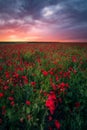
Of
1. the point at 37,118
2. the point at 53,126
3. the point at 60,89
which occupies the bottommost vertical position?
the point at 53,126

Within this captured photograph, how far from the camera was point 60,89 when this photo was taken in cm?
334

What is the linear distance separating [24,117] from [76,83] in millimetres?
1843

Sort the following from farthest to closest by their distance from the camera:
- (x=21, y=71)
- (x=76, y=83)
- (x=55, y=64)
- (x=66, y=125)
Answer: (x=55, y=64) < (x=21, y=71) < (x=76, y=83) < (x=66, y=125)

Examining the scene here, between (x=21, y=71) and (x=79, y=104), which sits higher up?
(x=21, y=71)

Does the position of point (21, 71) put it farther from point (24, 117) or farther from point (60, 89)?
point (24, 117)

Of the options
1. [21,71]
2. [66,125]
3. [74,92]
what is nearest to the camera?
[66,125]

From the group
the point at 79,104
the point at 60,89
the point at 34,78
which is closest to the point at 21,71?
the point at 34,78

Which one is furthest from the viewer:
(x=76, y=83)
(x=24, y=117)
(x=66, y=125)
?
(x=76, y=83)

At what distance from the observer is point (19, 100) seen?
3.23m

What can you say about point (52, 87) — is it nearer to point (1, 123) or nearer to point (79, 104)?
point (79, 104)

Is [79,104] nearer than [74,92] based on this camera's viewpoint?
Yes

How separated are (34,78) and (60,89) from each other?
1066mm

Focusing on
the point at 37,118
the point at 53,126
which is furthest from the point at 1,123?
the point at 53,126

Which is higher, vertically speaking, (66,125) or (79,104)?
(79,104)
